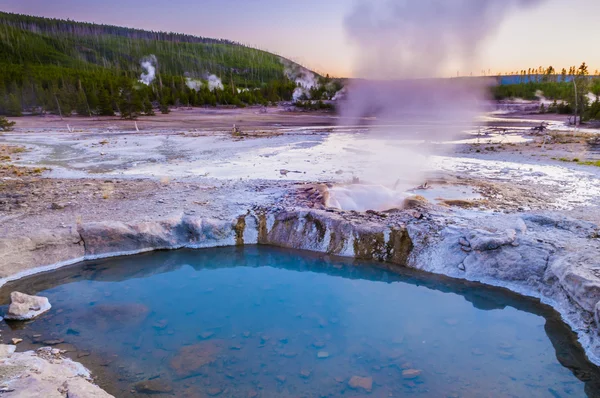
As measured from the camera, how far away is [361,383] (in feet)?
10.2

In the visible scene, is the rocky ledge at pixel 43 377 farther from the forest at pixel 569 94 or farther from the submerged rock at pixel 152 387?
the forest at pixel 569 94

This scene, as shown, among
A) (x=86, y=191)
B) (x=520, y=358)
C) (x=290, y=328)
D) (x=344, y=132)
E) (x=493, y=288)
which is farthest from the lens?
(x=344, y=132)

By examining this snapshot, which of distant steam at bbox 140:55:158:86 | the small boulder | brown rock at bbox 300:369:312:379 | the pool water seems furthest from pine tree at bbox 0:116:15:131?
distant steam at bbox 140:55:158:86

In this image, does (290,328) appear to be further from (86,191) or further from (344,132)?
(344,132)

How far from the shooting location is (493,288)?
4.55 metres

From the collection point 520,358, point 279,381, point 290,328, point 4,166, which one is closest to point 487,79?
point 520,358

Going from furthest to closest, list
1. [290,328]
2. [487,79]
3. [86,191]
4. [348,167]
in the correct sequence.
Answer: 1. [348,167]
2. [86,191]
3. [487,79]
4. [290,328]

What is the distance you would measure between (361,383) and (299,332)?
888 mm

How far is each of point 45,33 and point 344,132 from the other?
3537 inches

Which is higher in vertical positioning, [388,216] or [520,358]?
[388,216]

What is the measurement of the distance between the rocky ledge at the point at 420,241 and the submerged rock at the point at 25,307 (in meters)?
0.96

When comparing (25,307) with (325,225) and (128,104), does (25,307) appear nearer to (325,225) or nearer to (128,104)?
(325,225)

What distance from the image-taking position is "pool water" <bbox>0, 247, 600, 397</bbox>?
3113 mm

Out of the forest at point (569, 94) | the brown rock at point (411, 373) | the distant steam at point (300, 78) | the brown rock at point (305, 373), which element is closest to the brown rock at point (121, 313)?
the brown rock at point (305, 373)
